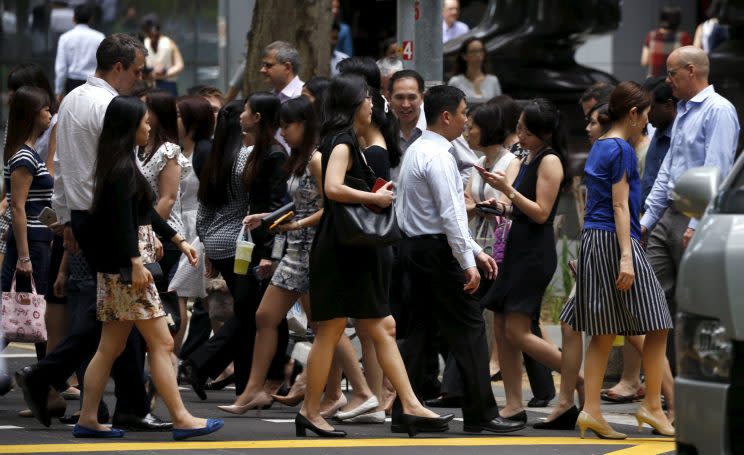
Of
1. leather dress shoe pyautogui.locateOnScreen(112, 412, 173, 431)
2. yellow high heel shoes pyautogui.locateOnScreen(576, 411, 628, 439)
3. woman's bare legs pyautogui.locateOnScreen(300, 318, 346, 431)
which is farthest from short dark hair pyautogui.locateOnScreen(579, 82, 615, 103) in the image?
leather dress shoe pyautogui.locateOnScreen(112, 412, 173, 431)

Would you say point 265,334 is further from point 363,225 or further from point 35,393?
point 363,225

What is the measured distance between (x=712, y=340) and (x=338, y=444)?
9.39ft

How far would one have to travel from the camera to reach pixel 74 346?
8.54 metres

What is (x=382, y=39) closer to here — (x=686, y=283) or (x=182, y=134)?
(x=182, y=134)

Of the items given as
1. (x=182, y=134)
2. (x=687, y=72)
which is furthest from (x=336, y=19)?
(x=687, y=72)

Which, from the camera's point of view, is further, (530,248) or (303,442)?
(530,248)

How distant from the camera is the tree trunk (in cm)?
1406

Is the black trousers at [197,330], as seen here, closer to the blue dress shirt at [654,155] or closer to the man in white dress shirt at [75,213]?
the man in white dress shirt at [75,213]

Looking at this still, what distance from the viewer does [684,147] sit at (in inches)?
367

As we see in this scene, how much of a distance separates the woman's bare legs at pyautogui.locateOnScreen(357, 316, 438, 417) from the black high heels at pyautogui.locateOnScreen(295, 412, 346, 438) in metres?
0.37

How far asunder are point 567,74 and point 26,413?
894 centimetres

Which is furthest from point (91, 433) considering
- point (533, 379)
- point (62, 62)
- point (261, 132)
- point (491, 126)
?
point (62, 62)

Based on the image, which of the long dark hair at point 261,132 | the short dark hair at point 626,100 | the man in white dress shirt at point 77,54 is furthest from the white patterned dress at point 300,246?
the man in white dress shirt at point 77,54

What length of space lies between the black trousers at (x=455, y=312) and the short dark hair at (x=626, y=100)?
110 cm
